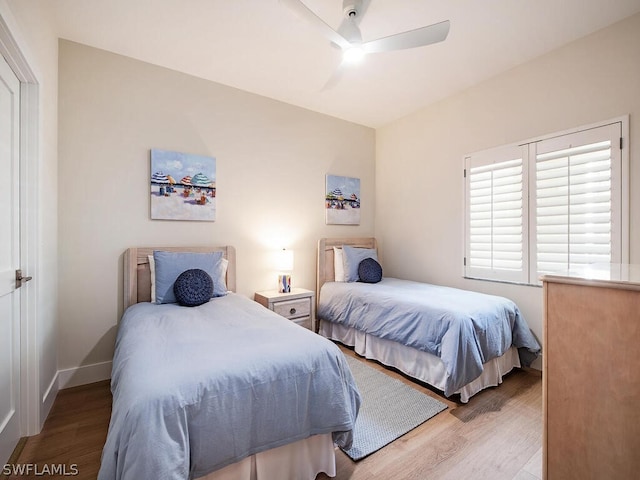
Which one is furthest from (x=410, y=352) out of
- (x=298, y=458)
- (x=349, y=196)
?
(x=349, y=196)

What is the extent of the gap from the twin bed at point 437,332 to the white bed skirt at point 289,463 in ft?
3.34

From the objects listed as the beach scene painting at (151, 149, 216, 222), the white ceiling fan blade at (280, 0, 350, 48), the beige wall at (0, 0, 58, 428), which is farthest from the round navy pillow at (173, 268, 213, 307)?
the white ceiling fan blade at (280, 0, 350, 48)

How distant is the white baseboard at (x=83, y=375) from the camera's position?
232 cm

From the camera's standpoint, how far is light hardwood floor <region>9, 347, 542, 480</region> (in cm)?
152

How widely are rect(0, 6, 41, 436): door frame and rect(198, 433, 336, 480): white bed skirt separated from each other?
1.35 metres

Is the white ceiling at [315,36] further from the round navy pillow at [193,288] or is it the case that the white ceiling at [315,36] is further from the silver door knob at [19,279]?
the round navy pillow at [193,288]

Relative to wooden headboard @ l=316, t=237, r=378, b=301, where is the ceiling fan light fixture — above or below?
above

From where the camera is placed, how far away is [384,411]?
2023 mm

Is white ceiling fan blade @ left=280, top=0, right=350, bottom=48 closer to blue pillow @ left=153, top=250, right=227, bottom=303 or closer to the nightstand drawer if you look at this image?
blue pillow @ left=153, top=250, right=227, bottom=303

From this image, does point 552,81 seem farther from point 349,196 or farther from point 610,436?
point 610,436

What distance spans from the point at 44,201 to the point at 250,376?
184 centimetres

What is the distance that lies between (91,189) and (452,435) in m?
3.17

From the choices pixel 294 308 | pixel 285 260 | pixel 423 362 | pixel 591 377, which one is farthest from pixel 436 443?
pixel 285 260

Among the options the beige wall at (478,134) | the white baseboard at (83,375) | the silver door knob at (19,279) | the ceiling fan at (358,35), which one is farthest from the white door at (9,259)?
the beige wall at (478,134)
